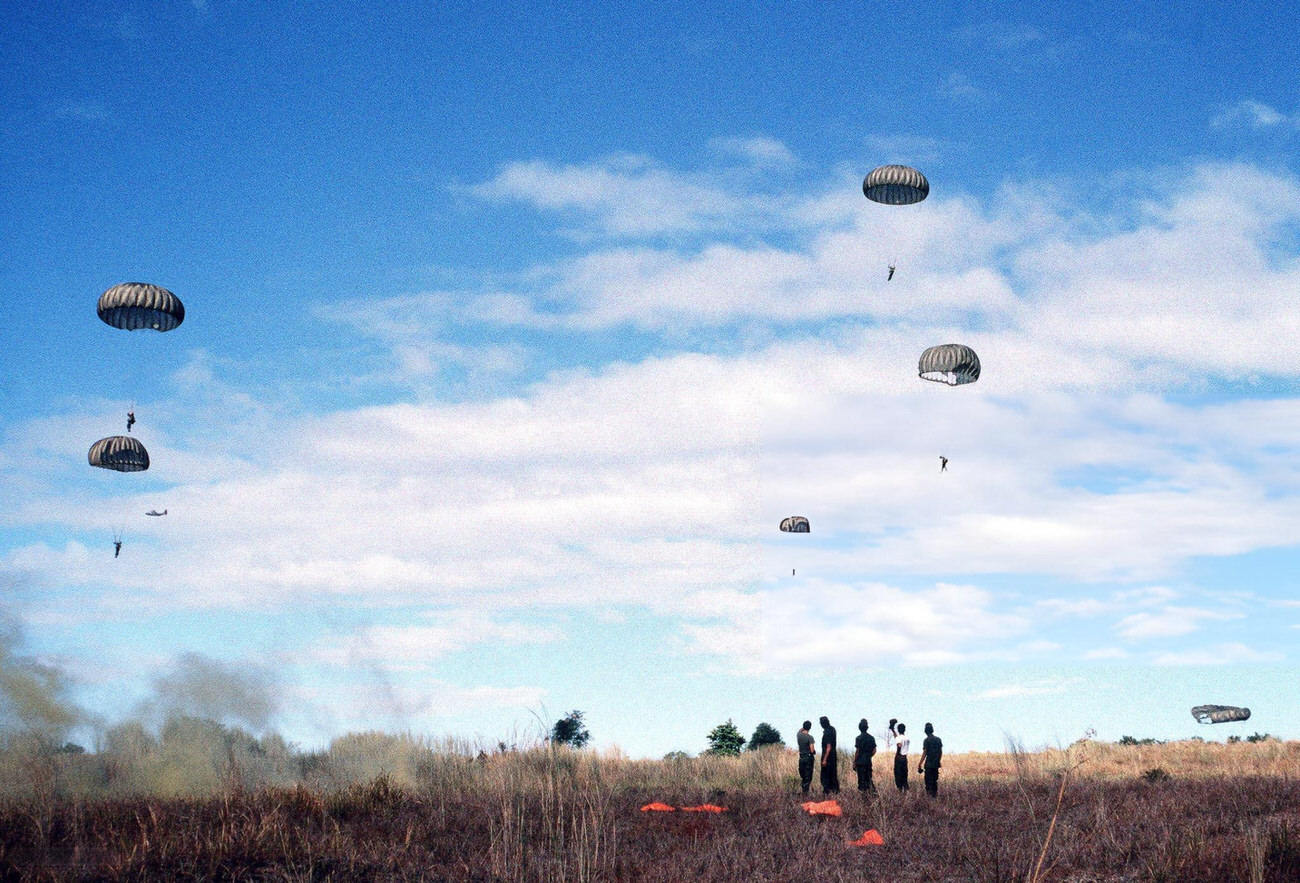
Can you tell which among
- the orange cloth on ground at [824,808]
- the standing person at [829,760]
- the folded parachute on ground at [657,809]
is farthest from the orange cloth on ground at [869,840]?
the standing person at [829,760]

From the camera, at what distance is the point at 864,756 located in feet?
73.9

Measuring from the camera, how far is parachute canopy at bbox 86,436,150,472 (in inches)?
1152

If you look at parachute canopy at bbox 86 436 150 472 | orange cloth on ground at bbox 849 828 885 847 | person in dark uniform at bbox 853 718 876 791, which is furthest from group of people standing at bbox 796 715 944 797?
parachute canopy at bbox 86 436 150 472

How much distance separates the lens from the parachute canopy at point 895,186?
29.3 metres

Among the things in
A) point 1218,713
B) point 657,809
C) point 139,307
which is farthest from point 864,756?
point 1218,713

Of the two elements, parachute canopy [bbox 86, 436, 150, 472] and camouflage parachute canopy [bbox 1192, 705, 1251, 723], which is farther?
camouflage parachute canopy [bbox 1192, 705, 1251, 723]

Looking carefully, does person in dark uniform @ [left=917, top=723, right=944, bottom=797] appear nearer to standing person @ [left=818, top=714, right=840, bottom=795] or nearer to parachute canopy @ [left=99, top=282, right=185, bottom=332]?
standing person @ [left=818, top=714, right=840, bottom=795]

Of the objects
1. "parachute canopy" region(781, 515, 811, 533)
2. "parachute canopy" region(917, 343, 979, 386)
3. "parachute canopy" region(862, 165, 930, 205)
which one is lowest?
"parachute canopy" region(781, 515, 811, 533)

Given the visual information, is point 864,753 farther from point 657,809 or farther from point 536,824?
point 536,824

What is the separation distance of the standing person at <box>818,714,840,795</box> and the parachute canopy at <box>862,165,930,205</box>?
609 inches

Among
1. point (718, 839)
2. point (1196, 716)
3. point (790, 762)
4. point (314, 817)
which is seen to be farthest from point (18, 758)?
point (1196, 716)

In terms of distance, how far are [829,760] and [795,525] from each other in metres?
16.2

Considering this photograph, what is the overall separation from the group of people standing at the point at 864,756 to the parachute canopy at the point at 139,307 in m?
19.5

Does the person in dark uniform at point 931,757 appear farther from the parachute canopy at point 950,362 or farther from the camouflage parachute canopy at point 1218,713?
the camouflage parachute canopy at point 1218,713
